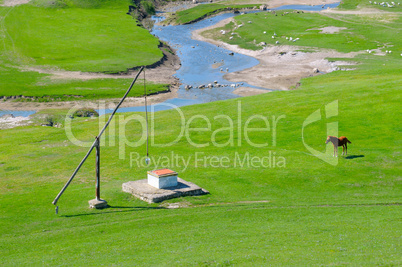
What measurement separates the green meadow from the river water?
20278 mm

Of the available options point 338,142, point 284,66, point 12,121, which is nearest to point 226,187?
point 338,142

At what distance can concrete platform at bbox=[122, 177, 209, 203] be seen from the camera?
110 feet

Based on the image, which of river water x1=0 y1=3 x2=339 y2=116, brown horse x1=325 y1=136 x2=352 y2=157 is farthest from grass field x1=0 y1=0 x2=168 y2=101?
brown horse x1=325 y1=136 x2=352 y2=157

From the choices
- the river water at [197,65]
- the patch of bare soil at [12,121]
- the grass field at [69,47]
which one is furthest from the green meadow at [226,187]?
the grass field at [69,47]

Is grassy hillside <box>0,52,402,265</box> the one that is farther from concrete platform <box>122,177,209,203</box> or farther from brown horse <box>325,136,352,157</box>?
brown horse <box>325,136,352,157</box>

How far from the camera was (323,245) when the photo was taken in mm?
23219

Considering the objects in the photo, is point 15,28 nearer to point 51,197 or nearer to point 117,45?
point 117,45

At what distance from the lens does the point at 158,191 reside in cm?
3416

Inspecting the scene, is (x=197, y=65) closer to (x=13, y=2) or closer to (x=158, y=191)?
(x=158, y=191)

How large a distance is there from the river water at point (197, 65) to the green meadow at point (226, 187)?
20.3 metres

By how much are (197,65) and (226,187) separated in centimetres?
8383

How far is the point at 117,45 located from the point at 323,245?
108 meters

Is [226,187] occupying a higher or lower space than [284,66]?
lower

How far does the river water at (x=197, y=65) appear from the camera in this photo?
87125 millimetres
